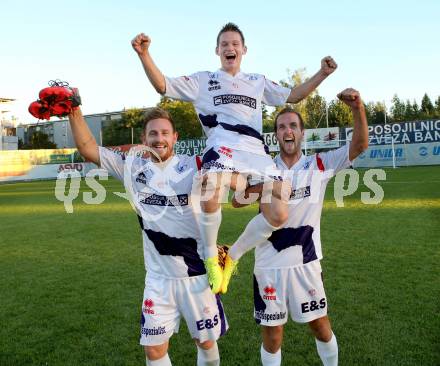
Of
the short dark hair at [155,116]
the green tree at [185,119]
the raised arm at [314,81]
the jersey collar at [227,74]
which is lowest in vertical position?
the short dark hair at [155,116]

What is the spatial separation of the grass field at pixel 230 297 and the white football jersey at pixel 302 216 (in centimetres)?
119

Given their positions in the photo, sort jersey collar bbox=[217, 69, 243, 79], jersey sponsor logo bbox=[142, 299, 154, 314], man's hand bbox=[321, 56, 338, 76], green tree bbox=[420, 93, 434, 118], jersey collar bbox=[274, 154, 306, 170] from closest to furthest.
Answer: jersey sponsor logo bbox=[142, 299, 154, 314]
jersey collar bbox=[274, 154, 306, 170]
man's hand bbox=[321, 56, 338, 76]
jersey collar bbox=[217, 69, 243, 79]
green tree bbox=[420, 93, 434, 118]

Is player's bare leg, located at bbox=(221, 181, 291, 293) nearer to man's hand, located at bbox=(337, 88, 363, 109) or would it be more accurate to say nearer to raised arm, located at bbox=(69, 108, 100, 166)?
man's hand, located at bbox=(337, 88, 363, 109)

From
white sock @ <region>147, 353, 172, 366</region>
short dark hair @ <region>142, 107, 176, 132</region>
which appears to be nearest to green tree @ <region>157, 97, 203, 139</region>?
short dark hair @ <region>142, 107, 176, 132</region>

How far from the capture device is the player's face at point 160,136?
12.0 ft

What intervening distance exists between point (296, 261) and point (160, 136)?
4.83 ft

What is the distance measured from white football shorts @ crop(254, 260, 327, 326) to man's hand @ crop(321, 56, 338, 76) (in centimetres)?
171

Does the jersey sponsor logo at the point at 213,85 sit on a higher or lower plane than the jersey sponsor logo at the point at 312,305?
higher

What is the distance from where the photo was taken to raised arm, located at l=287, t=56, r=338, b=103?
4.12 m

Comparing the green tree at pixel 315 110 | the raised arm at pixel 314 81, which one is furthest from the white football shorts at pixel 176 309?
the green tree at pixel 315 110

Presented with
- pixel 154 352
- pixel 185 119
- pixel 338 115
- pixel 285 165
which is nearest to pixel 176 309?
pixel 154 352

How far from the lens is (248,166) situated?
4.03 metres

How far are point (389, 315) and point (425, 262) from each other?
2.58 metres

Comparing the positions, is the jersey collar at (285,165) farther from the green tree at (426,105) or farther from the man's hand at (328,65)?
the green tree at (426,105)
